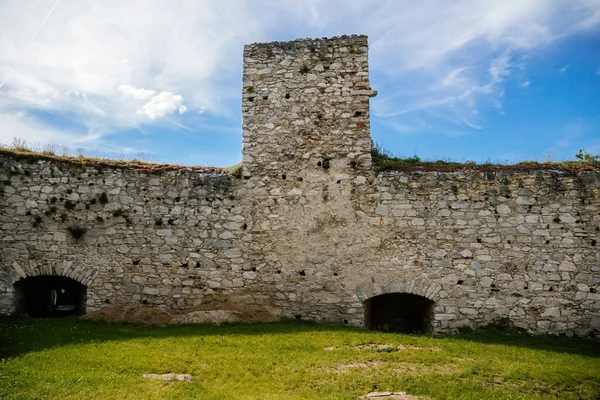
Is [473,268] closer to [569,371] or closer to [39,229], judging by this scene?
[569,371]

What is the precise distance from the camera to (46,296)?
549 inches

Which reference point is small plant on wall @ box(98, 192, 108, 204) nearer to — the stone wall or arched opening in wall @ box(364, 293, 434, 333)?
the stone wall

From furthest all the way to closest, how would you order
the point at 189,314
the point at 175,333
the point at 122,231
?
the point at 122,231
the point at 189,314
the point at 175,333

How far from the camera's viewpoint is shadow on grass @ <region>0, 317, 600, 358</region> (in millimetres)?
9508

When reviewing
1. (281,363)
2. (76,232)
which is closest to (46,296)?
(76,232)

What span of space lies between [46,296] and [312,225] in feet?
29.2

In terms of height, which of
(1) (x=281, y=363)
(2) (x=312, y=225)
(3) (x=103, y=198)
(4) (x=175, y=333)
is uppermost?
(3) (x=103, y=198)

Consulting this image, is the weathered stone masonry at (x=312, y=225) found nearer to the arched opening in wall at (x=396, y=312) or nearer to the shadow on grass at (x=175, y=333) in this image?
the shadow on grass at (x=175, y=333)

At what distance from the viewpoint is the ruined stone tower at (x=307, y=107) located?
1206cm

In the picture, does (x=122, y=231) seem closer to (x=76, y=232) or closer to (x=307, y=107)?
(x=76, y=232)

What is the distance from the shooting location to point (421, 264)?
1132 cm

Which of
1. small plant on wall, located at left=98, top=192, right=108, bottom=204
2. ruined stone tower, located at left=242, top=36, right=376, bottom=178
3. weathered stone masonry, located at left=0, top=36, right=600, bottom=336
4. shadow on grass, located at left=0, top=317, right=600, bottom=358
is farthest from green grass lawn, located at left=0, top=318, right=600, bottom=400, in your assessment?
ruined stone tower, located at left=242, top=36, right=376, bottom=178

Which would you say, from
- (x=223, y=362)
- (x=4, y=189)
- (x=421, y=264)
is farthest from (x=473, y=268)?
(x=4, y=189)

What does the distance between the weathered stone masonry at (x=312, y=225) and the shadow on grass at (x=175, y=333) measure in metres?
0.50
